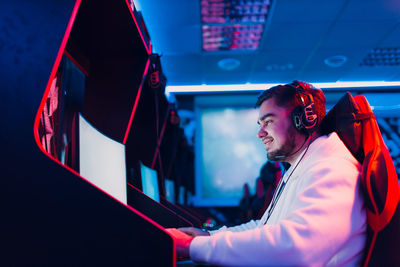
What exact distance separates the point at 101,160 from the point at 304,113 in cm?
68

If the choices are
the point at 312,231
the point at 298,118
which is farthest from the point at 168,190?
the point at 312,231

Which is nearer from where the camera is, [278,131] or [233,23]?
[278,131]

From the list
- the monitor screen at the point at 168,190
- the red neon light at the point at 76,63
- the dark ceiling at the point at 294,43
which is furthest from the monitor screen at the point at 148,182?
the dark ceiling at the point at 294,43

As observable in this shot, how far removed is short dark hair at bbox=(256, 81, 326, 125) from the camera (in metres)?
1.01

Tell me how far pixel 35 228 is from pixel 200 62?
11.7 ft

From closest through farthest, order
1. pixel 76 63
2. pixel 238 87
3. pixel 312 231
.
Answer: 1. pixel 312 231
2. pixel 76 63
3. pixel 238 87

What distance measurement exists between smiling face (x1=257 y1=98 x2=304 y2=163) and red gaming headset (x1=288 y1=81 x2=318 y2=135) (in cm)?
3

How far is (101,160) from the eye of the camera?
0.94 m

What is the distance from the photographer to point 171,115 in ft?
7.98

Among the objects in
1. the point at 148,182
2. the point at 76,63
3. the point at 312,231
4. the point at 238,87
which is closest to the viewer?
the point at 312,231

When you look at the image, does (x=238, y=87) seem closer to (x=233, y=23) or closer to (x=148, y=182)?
(x=233, y=23)

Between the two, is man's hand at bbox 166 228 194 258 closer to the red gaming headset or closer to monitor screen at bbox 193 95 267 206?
the red gaming headset

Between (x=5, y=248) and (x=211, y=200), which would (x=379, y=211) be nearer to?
(x=5, y=248)

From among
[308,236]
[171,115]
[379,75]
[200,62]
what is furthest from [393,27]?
[308,236]
